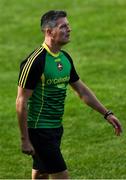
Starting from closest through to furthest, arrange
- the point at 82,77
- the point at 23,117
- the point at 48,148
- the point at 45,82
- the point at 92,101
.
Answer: the point at 23,117 → the point at 45,82 → the point at 48,148 → the point at 92,101 → the point at 82,77

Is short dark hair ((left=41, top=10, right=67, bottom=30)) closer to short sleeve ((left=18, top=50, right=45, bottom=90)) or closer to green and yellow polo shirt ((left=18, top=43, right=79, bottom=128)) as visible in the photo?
green and yellow polo shirt ((left=18, top=43, right=79, bottom=128))

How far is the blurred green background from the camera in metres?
10.2

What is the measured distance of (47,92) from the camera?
7.65m

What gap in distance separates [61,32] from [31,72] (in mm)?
520

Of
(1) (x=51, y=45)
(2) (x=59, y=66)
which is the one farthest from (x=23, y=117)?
(1) (x=51, y=45)

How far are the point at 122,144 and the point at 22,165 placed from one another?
1.57 meters

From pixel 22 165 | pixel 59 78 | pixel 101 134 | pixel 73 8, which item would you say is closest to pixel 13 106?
pixel 101 134

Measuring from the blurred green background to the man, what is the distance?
202 cm

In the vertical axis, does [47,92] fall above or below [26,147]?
above

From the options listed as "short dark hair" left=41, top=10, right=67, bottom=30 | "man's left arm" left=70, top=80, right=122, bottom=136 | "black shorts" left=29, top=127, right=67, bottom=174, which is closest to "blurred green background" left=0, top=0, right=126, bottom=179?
"man's left arm" left=70, top=80, right=122, bottom=136

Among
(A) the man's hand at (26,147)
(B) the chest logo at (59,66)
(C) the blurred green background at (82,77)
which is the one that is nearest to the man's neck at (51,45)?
(B) the chest logo at (59,66)

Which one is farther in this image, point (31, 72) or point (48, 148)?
point (48, 148)

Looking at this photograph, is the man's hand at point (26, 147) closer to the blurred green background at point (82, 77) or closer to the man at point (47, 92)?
the man at point (47, 92)

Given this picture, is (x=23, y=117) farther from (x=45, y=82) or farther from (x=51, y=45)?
(x=51, y=45)
